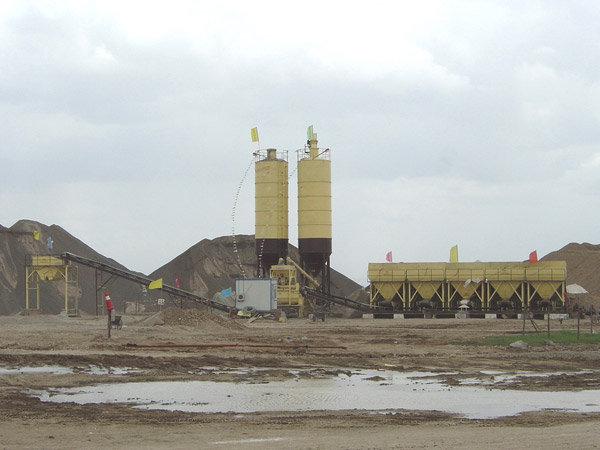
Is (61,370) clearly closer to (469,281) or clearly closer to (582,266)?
(469,281)

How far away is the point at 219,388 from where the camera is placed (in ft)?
69.9

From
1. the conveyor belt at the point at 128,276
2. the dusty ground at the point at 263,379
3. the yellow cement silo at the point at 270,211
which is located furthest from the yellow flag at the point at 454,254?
the dusty ground at the point at 263,379

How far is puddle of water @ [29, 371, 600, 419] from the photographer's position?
18062mm

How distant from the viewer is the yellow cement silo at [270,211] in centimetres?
7488

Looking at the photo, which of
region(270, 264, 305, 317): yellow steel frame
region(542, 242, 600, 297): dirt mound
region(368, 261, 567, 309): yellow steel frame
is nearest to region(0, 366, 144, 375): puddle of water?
region(270, 264, 305, 317): yellow steel frame

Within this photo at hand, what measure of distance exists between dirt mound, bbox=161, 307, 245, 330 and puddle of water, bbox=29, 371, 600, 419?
2441cm

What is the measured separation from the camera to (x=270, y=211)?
7488 cm

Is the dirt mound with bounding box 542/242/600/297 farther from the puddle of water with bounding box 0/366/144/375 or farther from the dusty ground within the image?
the puddle of water with bounding box 0/366/144/375

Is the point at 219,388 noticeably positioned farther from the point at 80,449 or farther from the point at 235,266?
the point at 235,266

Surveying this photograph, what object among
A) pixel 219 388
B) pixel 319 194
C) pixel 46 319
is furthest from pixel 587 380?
pixel 319 194

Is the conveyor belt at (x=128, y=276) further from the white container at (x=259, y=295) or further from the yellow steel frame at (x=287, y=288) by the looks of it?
the yellow steel frame at (x=287, y=288)

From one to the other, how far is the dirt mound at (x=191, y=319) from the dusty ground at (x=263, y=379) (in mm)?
99

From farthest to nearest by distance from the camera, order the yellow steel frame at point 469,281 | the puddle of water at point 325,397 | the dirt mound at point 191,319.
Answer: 1. the yellow steel frame at point 469,281
2. the dirt mound at point 191,319
3. the puddle of water at point 325,397

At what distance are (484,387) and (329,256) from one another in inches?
2095
